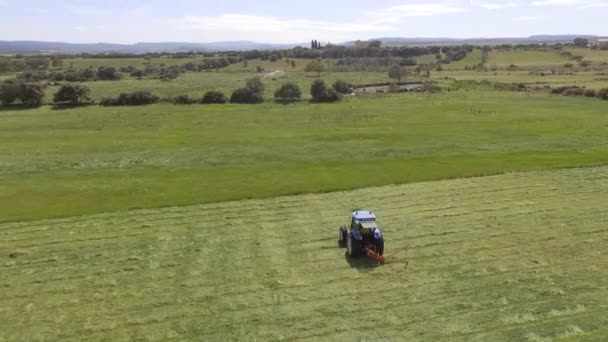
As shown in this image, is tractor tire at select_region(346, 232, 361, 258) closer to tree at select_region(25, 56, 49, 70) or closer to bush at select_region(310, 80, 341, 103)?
bush at select_region(310, 80, 341, 103)

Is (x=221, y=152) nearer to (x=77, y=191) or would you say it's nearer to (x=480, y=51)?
(x=77, y=191)

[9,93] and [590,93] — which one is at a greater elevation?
[9,93]

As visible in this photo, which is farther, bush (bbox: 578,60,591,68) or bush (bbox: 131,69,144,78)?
bush (bbox: 578,60,591,68)

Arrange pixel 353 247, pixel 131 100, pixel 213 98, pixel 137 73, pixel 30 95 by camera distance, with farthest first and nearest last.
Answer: pixel 137 73 < pixel 213 98 < pixel 131 100 < pixel 30 95 < pixel 353 247

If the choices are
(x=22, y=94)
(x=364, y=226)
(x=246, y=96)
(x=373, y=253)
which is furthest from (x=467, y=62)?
(x=373, y=253)

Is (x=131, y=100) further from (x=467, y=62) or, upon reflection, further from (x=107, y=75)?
(x=467, y=62)

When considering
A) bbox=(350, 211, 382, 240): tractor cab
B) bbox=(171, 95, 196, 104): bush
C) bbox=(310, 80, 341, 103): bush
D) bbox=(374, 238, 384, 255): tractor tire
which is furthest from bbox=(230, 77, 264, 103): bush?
bbox=(374, 238, 384, 255): tractor tire
